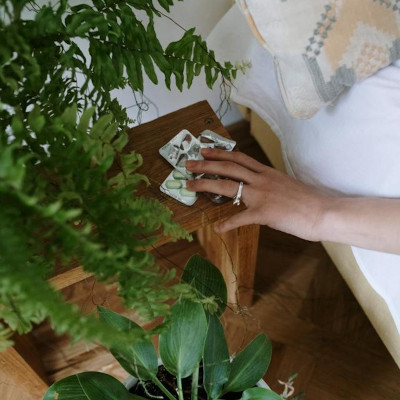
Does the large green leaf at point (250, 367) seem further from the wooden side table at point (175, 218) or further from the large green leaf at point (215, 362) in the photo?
the wooden side table at point (175, 218)

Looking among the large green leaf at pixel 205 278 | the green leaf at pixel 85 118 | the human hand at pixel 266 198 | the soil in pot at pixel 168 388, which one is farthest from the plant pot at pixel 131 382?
the green leaf at pixel 85 118

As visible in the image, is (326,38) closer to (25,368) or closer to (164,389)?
(164,389)

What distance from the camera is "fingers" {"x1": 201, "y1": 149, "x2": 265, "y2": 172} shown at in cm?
73

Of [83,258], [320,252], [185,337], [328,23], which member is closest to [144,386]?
[185,337]

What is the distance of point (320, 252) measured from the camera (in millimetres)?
1238

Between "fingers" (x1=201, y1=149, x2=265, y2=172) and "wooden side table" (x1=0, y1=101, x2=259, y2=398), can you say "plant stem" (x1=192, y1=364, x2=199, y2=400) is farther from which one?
"fingers" (x1=201, y1=149, x2=265, y2=172)

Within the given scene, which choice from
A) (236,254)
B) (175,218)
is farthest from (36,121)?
(236,254)

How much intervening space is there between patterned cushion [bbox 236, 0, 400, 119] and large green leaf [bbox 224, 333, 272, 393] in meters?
0.39

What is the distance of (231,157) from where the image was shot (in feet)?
2.38

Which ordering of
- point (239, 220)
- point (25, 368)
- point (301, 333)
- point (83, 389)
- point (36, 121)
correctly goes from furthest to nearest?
point (301, 333) → point (25, 368) → point (239, 220) → point (83, 389) → point (36, 121)

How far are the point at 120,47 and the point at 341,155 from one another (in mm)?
389

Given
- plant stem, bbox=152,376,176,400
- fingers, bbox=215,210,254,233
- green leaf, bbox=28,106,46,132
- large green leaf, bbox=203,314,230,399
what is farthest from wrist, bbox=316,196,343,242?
green leaf, bbox=28,106,46,132

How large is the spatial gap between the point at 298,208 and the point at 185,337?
0.86 feet

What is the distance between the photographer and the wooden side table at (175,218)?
70 cm
